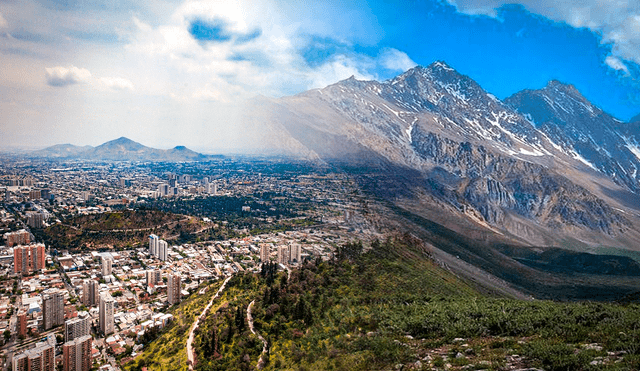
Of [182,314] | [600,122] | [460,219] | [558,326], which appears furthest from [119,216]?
[600,122]

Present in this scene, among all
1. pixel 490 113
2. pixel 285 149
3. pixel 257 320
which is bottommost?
pixel 257 320

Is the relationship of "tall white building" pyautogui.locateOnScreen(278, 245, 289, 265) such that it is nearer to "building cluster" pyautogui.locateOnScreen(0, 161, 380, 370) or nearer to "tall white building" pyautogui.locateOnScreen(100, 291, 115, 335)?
"building cluster" pyautogui.locateOnScreen(0, 161, 380, 370)

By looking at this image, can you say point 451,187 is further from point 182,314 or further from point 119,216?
point 182,314

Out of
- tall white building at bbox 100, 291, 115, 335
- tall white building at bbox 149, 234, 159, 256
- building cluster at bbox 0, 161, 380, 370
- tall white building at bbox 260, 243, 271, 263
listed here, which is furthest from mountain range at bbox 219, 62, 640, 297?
tall white building at bbox 100, 291, 115, 335

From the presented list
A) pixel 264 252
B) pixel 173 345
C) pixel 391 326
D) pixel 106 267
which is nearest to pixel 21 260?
pixel 106 267

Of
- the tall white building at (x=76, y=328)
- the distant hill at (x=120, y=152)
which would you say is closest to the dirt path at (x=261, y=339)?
the tall white building at (x=76, y=328)
